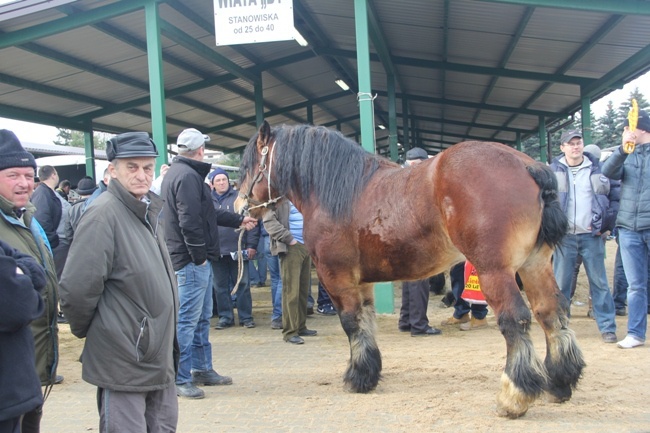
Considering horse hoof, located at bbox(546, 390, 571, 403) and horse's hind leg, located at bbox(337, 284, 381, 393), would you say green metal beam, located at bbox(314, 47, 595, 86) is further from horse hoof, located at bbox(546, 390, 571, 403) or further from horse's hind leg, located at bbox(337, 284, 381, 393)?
horse hoof, located at bbox(546, 390, 571, 403)

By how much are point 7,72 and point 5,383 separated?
1040cm

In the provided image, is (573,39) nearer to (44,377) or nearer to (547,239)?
(547,239)

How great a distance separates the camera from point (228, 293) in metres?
7.61

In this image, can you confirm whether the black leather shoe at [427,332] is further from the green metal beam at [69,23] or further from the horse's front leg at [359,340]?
the green metal beam at [69,23]

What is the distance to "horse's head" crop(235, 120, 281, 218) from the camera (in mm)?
4820

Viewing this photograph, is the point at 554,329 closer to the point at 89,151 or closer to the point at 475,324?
the point at 475,324

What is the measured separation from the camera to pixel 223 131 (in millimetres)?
18672

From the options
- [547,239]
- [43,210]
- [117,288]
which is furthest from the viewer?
[43,210]

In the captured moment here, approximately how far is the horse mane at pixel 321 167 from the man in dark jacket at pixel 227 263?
8.69ft

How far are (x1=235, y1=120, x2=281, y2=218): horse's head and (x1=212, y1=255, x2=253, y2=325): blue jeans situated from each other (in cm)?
256

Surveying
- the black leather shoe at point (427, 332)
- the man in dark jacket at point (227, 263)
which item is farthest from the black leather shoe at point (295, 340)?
the black leather shoe at point (427, 332)

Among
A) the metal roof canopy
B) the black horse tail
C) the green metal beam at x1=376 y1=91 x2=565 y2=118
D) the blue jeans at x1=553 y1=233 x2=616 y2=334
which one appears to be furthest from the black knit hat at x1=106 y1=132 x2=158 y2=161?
the green metal beam at x1=376 y1=91 x2=565 y2=118

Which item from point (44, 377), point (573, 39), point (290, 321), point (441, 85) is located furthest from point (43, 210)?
point (441, 85)

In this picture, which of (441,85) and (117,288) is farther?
(441,85)
